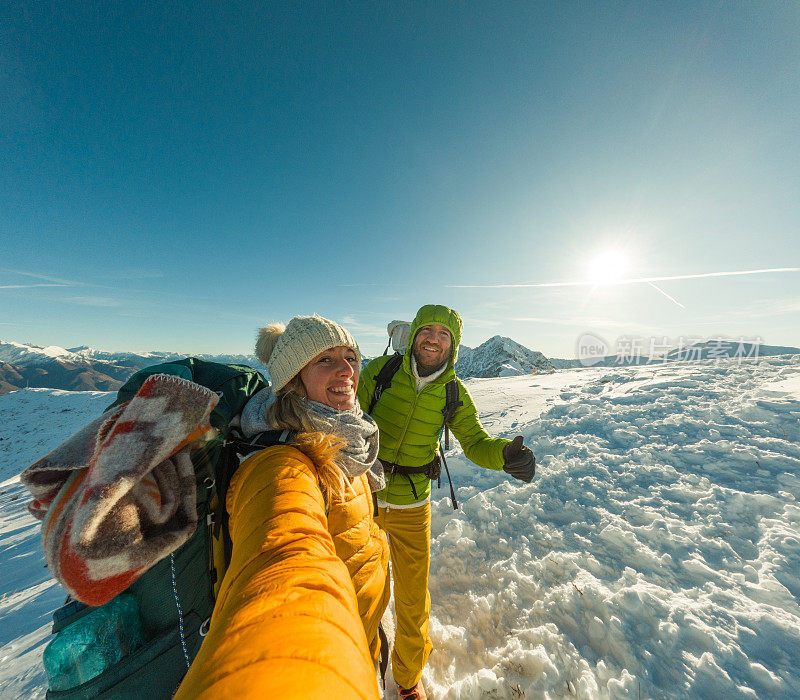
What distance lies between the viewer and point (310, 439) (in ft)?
5.76

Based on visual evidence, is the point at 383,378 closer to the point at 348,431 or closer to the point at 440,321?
the point at 440,321

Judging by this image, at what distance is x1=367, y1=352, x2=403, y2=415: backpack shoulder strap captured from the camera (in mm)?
3121

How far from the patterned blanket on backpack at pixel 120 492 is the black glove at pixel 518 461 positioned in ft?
8.34

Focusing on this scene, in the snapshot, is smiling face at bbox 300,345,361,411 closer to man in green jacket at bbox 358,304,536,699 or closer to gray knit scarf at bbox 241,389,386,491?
gray knit scarf at bbox 241,389,386,491

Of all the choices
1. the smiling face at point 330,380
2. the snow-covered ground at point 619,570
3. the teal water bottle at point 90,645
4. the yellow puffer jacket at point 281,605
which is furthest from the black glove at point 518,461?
the teal water bottle at point 90,645

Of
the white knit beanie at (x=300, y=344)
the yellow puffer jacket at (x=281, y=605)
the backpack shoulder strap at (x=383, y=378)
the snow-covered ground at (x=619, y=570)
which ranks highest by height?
the white knit beanie at (x=300, y=344)

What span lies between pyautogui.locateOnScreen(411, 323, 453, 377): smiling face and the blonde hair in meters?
1.41

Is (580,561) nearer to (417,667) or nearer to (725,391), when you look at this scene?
(417,667)

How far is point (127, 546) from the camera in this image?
38.3 inches

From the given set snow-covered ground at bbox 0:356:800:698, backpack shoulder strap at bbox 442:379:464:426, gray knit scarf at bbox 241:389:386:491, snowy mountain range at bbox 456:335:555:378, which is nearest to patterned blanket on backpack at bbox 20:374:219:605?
gray knit scarf at bbox 241:389:386:491

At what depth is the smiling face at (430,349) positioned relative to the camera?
3062 mm

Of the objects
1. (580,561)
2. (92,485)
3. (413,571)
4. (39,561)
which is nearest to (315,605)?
(92,485)

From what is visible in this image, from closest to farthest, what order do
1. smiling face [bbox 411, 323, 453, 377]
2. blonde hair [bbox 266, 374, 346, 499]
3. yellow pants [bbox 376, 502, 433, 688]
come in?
blonde hair [bbox 266, 374, 346, 499] < yellow pants [bbox 376, 502, 433, 688] < smiling face [bbox 411, 323, 453, 377]

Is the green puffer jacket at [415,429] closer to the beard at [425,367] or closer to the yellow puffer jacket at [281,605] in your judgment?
the beard at [425,367]
